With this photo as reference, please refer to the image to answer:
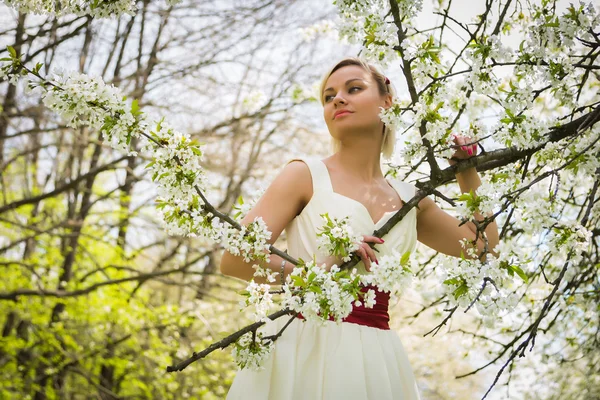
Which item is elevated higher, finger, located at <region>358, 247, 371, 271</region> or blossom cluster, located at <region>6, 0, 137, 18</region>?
blossom cluster, located at <region>6, 0, 137, 18</region>

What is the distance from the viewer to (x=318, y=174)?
193 cm

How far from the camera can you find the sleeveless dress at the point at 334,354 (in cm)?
165

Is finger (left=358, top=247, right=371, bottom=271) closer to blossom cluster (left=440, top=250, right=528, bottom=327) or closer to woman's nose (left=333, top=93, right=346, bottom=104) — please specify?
blossom cluster (left=440, top=250, right=528, bottom=327)

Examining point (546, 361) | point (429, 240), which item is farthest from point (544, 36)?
point (546, 361)

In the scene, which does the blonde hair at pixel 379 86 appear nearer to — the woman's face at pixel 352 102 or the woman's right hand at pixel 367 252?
the woman's face at pixel 352 102

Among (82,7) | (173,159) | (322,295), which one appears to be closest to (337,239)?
(322,295)

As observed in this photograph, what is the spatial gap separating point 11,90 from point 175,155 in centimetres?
A: 562

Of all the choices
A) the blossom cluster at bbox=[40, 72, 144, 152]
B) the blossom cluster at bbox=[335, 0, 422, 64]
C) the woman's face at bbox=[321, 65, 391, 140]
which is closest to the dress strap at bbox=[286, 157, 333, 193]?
the woman's face at bbox=[321, 65, 391, 140]

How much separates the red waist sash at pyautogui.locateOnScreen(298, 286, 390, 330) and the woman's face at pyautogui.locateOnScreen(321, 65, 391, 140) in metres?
0.56

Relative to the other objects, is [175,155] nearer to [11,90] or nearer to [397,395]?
[397,395]

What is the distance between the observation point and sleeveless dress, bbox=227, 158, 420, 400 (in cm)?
165

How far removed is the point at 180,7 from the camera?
5.98 meters

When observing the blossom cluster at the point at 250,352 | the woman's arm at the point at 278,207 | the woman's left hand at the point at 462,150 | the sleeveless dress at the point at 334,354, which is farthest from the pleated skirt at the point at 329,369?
the woman's left hand at the point at 462,150

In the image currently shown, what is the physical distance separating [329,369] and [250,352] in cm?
23
